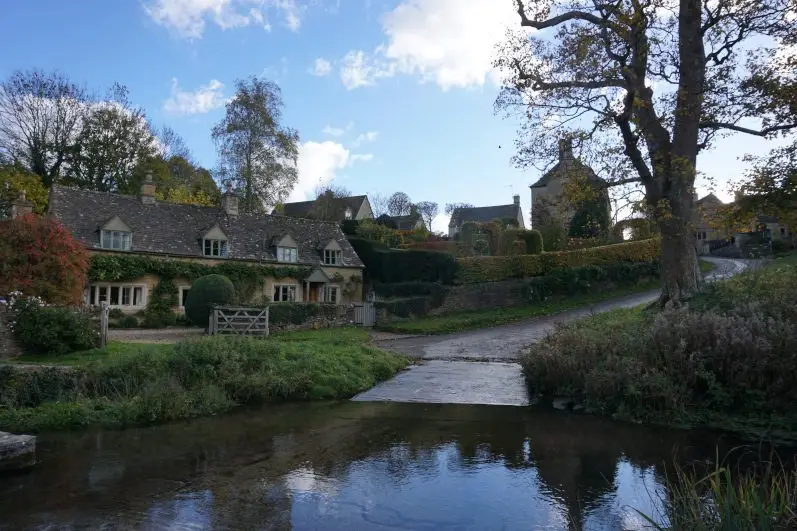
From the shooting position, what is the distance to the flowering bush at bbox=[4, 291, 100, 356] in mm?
16141

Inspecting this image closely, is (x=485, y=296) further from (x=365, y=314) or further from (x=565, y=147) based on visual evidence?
(x=565, y=147)

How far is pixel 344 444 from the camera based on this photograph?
962 cm

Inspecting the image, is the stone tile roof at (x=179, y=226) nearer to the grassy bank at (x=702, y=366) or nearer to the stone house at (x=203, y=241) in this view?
the stone house at (x=203, y=241)

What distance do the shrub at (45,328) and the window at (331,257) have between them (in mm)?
23081

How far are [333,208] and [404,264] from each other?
69.6 ft

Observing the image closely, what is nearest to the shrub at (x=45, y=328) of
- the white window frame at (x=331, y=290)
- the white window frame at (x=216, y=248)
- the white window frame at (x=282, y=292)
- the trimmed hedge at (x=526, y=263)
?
the white window frame at (x=216, y=248)

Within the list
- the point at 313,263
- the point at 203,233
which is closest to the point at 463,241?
the point at 313,263

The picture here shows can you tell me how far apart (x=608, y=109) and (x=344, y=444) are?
12.9 meters

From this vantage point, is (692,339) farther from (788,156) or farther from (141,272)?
(141,272)

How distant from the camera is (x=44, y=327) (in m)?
16.2

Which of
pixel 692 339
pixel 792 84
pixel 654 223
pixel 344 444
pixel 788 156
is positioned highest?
pixel 792 84

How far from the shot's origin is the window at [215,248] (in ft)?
111

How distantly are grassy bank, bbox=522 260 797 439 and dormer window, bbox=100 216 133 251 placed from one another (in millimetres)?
26000

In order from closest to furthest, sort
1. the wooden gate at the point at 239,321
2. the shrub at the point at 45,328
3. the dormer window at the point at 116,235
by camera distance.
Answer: the shrub at the point at 45,328 → the wooden gate at the point at 239,321 → the dormer window at the point at 116,235
